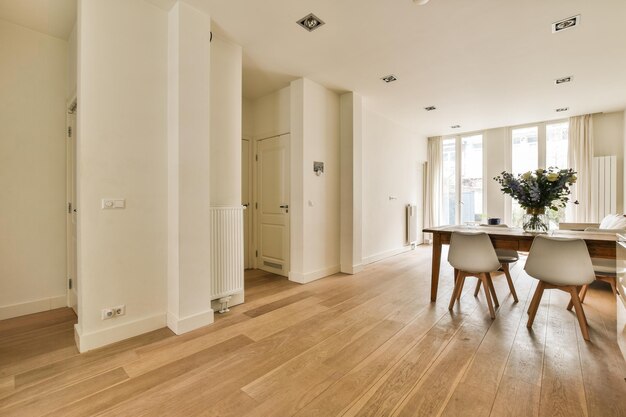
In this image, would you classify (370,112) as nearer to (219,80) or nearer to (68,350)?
(219,80)

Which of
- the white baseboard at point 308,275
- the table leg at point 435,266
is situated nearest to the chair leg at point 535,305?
the table leg at point 435,266

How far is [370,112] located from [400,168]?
1636mm

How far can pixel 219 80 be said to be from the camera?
2.96 meters

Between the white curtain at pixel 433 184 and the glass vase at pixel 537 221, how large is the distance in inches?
174

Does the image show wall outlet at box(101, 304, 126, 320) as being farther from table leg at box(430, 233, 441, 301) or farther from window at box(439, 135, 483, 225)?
window at box(439, 135, 483, 225)

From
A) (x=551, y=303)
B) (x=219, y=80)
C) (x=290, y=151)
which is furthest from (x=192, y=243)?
(x=551, y=303)

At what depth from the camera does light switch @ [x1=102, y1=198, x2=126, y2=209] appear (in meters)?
2.23

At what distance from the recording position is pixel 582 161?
5.64 meters

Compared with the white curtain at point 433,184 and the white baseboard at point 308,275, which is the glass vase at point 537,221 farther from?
the white curtain at point 433,184

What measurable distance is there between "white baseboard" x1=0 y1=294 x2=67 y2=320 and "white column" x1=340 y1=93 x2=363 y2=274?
11.4 ft

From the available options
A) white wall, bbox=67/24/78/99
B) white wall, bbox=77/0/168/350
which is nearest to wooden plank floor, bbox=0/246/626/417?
white wall, bbox=77/0/168/350

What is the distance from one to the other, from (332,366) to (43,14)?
3.91 meters

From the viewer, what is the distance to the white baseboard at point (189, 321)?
2414 millimetres

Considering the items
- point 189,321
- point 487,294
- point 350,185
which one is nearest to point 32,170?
point 189,321
